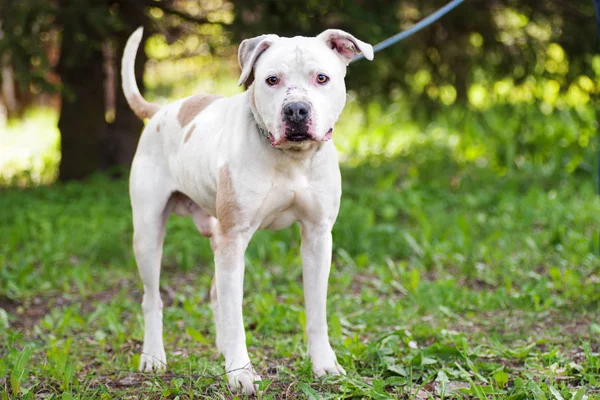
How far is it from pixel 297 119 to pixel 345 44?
0.57 meters

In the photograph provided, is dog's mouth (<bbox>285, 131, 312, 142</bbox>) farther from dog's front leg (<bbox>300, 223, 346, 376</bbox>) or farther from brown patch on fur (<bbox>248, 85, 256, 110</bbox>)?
dog's front leg (<bbox>300, 223, 346, 376</bbox>)

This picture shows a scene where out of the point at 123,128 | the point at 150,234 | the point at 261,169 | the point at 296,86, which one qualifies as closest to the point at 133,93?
the point at 150,234

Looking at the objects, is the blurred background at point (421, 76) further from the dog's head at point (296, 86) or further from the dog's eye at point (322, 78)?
the dog's eye at point (322, 78)

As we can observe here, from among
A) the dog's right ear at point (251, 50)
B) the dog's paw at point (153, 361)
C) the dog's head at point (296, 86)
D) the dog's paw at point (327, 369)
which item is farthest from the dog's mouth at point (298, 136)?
the dog's paw at point (153, 361)

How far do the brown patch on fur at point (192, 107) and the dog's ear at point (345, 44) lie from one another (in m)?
0.92

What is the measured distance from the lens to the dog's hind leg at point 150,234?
4.30 meters

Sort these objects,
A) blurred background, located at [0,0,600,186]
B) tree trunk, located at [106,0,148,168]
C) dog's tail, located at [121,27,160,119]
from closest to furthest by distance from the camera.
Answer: dog's tail, located at [121,27,160,119] → blurred background, located at [0,0,600,186] → tree trunk, located at [106,0,148,168]

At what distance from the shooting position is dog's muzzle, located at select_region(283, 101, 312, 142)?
3234 mm

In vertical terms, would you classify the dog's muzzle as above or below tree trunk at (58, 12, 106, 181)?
above

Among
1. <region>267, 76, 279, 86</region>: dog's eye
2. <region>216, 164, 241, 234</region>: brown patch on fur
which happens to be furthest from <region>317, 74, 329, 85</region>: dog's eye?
<region>216, 164, 241, 234</region>: brown patch on fur

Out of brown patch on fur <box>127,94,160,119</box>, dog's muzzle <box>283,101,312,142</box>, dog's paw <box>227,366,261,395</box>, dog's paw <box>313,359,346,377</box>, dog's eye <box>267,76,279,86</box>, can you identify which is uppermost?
dog's eye <box>267,76,279,86</box>

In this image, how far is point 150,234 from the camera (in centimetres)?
431

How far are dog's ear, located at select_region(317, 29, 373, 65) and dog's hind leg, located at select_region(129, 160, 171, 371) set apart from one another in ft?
4.13

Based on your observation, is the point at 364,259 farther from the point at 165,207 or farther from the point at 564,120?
the point at 564,120
